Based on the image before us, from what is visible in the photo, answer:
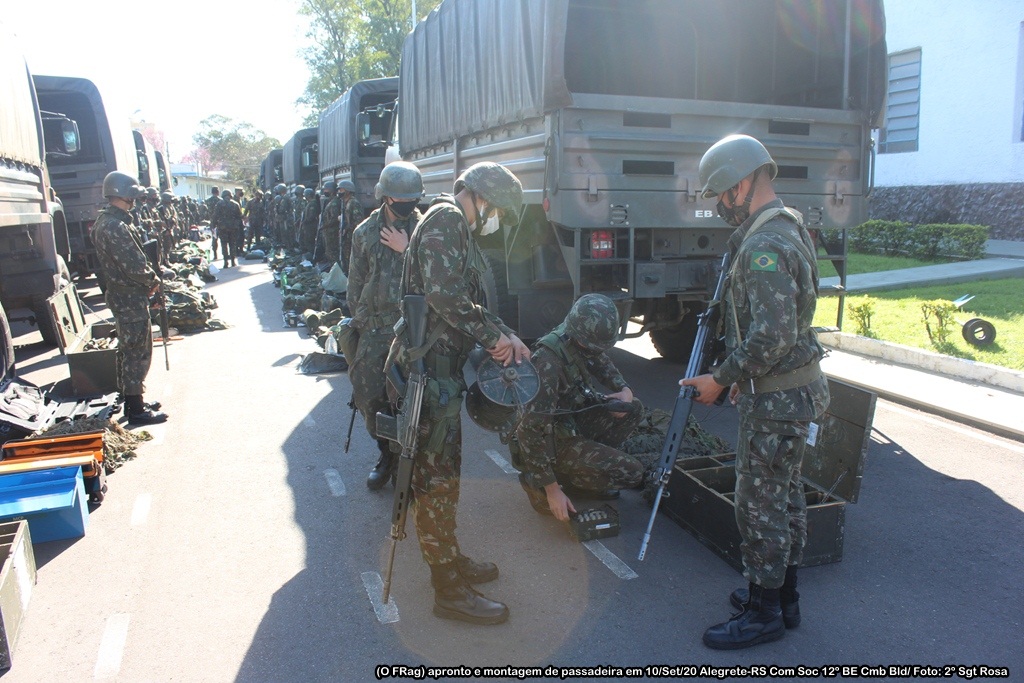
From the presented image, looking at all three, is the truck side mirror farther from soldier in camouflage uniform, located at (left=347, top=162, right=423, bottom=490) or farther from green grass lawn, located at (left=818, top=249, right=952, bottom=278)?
green grass lawn, located at (left=818, top=249, right=952, bottom=278)

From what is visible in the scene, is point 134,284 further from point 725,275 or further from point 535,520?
point 725,275

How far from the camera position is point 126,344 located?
588 cm

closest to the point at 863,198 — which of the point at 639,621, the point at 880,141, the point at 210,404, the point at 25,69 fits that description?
the point at 639,621

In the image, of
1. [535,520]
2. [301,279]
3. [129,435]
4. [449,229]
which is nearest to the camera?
[449,229]

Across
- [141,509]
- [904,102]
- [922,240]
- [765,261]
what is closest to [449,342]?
[765,261]

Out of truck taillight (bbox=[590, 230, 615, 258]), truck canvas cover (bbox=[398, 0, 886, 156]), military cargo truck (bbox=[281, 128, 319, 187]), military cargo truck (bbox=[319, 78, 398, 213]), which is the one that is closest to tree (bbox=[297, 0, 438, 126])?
military cargo truck (bbox=[281, 128, 319, 187])

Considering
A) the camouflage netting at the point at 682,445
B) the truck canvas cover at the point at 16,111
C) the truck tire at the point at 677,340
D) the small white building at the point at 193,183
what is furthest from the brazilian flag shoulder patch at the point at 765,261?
the small white building at the point at 193,183

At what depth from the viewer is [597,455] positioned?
13.3 ft

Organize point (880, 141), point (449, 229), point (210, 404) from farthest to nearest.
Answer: point (880, 141) → point (210, 404) → point (449, 229)

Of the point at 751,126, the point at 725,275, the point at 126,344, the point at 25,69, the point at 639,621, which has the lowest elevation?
the point at 639,621

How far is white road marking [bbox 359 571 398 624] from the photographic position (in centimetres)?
323

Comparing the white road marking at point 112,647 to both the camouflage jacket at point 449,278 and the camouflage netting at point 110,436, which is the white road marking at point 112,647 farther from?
the camouflage netting at point 110,436

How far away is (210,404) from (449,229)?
438 cm

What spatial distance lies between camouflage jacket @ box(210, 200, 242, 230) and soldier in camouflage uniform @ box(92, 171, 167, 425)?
12.0 meters
